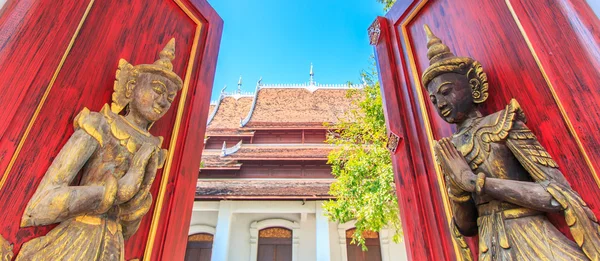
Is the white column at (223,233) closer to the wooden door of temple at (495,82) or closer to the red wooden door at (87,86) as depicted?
the red wooden door at (87,86)

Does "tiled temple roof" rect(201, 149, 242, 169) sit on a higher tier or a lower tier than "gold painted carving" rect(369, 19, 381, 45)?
higher

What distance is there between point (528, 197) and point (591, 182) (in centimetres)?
27

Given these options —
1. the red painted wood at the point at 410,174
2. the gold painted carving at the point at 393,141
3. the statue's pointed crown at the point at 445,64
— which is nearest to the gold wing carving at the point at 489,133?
the statue's pointed crown at the point at 445,64

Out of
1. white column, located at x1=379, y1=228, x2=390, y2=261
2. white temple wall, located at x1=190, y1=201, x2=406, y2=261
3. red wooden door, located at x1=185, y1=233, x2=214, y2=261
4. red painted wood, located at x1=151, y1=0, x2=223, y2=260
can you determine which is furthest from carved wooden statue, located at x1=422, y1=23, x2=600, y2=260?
red wooden door, located at x1=185, y1=233, x2=214, y2=261

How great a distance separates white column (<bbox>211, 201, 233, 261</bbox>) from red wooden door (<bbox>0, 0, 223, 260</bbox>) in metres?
7.16

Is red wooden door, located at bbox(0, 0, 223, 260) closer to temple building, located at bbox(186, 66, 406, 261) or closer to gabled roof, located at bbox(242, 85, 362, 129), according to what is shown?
temple building, located at bbox(186, 66, 406, 261)

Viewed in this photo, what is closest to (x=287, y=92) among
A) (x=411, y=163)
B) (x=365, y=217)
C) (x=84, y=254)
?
(x=365, y=217)

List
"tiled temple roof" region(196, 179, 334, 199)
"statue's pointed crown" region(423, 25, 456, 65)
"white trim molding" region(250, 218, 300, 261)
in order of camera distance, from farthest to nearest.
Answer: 1. "white trim molding" region(250, 218, 300, 261)
2. "tiled temple roof" region(196, 179, 334, 199)
3. "statue's pointed crown" region(423, 25, 456, 65)

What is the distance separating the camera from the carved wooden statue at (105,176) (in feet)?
3.58

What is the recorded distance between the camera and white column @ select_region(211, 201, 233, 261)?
8.41 meters

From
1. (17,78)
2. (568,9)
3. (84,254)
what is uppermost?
(568,9)

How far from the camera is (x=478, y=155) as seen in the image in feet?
4.32

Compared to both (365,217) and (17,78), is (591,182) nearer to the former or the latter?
(17,78)

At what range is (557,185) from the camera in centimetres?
109
